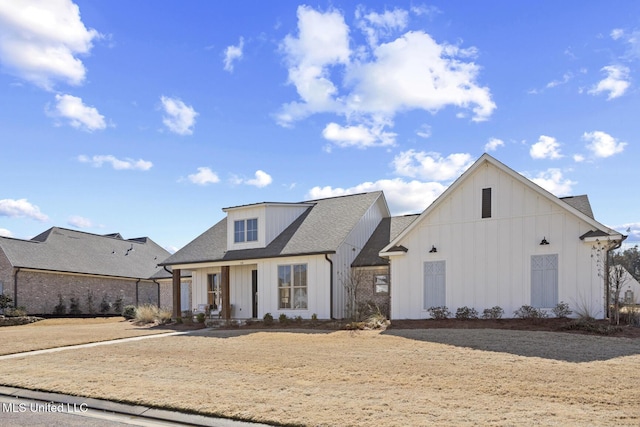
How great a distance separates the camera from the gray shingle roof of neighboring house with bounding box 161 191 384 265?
76.7ft

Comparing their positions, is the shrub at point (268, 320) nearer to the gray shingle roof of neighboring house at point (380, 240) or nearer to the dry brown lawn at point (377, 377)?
the gray shingle roof of neighboring house at point (380, 240)

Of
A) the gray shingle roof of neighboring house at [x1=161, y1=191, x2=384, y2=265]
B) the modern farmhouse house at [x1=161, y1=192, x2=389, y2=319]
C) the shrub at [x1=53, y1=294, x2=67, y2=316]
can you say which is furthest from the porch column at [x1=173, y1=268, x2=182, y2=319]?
the shrub at [x1=53, y1=294, x2=67, y2=316]

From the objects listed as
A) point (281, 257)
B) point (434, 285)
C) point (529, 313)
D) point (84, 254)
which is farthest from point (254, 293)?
point (84, 254)

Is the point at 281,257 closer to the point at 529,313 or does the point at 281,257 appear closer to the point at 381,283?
the point at 381,283

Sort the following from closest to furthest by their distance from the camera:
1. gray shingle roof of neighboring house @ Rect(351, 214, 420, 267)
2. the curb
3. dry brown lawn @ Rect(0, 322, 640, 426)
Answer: dry brown lawn @ Rect(0, 322, 640, 426)
the curb
gray shingle roof of neighboring house @ Rect(351, 214, 420, 267)

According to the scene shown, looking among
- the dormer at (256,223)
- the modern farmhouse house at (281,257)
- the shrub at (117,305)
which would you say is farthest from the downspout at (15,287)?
the dormer at (256,223)

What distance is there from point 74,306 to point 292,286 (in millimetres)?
18146

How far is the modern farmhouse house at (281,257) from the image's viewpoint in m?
23.0

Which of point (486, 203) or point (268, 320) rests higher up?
point (486, 203)

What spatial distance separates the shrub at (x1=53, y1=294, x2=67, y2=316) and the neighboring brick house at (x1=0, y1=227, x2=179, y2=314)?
0.12 metres

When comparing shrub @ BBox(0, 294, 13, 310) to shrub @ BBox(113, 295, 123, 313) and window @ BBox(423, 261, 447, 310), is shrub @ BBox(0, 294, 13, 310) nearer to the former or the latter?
shrub @ BBox(113, 295, 123, 313)

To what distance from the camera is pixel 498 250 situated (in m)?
18.4

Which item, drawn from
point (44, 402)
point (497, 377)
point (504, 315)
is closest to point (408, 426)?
point (497, 377)

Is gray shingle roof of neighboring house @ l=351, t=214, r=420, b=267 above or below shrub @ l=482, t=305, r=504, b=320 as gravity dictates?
above
